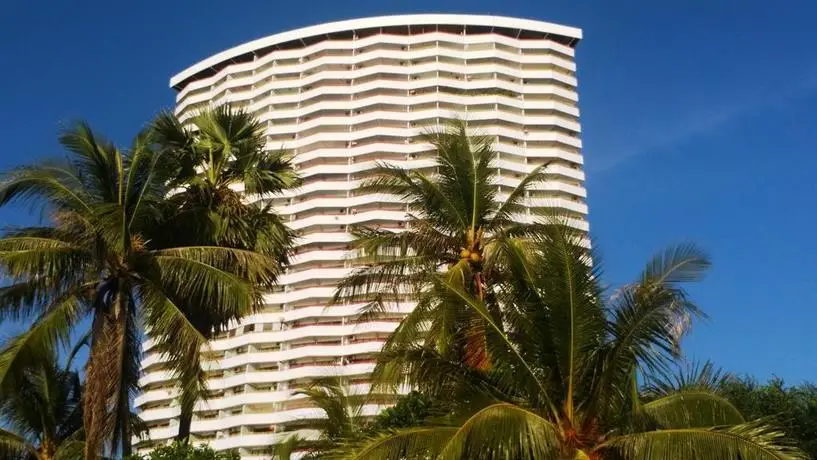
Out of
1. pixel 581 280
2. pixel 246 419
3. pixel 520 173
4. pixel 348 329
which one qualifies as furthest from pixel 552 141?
pixel 581 280

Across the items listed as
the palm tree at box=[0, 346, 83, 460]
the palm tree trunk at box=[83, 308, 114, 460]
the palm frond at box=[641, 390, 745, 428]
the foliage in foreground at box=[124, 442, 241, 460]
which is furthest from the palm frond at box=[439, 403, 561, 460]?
the palm tree at box=[0, 346, 83, 460]

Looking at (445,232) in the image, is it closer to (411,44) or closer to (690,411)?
(690,411)

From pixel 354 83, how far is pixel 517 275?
221 ft

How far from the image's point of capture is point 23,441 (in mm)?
23766

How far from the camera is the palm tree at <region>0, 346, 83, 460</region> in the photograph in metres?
23.1

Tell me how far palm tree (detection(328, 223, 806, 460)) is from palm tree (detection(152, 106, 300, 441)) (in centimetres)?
550

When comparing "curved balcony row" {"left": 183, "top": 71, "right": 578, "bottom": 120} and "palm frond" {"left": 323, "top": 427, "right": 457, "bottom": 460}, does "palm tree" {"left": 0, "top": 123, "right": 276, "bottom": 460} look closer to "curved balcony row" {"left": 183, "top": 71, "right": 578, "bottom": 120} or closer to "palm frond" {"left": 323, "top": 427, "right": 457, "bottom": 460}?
"palm frond" {"left": 323, "top": 427, "right": 457, "bottom": 460}

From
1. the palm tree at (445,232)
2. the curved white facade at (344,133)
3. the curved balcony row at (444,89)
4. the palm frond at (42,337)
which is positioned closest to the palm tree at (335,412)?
the palm tree at (445,232)

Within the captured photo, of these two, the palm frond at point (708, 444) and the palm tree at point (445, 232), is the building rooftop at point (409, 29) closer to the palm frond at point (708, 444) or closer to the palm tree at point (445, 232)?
the palm tree at point (445, 232)

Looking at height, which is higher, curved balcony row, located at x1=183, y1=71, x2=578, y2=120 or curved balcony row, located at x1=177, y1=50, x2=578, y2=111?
curved balcony row, located at x1=177, y1=50, x2=578, y2=111

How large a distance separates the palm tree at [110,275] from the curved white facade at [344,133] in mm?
51113

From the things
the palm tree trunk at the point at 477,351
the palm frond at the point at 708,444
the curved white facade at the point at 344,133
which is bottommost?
the palm frond at the point at 708,444

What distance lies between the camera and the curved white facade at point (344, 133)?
70.7m

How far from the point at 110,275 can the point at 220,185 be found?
3.67 metres
